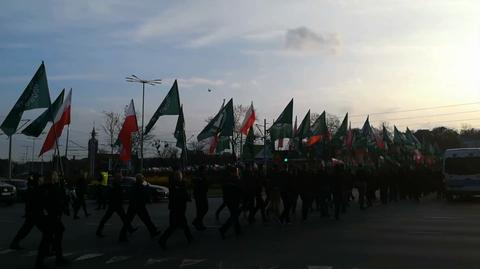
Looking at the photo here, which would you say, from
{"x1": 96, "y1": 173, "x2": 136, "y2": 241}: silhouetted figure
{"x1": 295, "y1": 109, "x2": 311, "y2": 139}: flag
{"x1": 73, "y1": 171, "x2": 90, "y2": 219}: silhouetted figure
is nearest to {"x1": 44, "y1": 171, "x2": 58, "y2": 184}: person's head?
{"x1": 96, "y1": 173, "x2": 136, "y2": 241}: silhouetted figure

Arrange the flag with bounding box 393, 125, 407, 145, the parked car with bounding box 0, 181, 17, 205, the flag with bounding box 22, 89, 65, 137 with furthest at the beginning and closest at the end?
1. the flag with bounding box 393, 125, 407, 145
2. the parked car with bounding box 0, 181, 17, 205
3. the flag with bounding box 22, 89, 65, 137

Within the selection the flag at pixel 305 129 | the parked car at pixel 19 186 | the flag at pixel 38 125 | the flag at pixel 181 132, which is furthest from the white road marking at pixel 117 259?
the flag at pixel 305 129

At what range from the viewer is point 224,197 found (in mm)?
14625

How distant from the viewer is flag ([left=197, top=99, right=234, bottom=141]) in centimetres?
3238

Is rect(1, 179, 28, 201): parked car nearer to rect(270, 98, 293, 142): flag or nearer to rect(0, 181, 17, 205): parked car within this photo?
rect(0, 181, 17, 205): parked car

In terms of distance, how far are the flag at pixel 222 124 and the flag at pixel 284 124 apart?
3.39 meters

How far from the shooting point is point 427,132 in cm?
13912

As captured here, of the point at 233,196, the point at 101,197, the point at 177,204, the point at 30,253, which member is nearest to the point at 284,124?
the point at 101,197

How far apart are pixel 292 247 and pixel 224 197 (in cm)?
296

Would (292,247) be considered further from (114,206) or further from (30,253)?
(30,253)

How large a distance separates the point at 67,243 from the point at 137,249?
210 centimetres

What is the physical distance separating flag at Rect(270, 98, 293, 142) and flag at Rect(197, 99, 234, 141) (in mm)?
3395

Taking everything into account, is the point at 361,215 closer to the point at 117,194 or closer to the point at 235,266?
the point at 117,194

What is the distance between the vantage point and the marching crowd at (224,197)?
34.3ft
